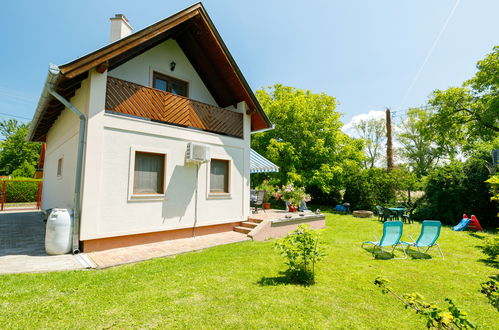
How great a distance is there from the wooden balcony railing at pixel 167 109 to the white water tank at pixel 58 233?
371cm

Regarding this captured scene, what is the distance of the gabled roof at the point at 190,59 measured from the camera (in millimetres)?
7855

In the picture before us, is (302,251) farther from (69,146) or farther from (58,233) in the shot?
(69,146)

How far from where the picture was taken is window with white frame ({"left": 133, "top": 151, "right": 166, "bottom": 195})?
8953mm

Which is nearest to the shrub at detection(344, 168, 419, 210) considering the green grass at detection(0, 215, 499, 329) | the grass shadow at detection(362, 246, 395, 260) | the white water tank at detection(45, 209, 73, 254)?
the grass shadow at detection(362, 246, 395, 260)

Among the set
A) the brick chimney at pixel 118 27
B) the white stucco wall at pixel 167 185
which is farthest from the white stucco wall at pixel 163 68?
the white stucco wall at pixel 167 185

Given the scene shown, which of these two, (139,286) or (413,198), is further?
(413,198)

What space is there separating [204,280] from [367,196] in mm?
21039

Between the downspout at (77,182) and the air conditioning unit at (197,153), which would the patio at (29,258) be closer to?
the downspout at (77,182)

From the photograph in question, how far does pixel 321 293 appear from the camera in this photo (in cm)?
510

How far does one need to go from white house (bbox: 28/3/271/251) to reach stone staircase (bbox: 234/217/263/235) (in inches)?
11.6

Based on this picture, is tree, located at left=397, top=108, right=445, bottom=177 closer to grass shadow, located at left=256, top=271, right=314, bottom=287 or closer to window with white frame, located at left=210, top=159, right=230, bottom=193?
window with white frame, located at left=210, top=159, right=230, bottom=193

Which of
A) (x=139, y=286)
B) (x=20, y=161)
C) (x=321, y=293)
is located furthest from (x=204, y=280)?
(x=20, y=161)

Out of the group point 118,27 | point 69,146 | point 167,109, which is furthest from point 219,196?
point 118,27

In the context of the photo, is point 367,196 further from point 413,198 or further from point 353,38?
point 353,38
